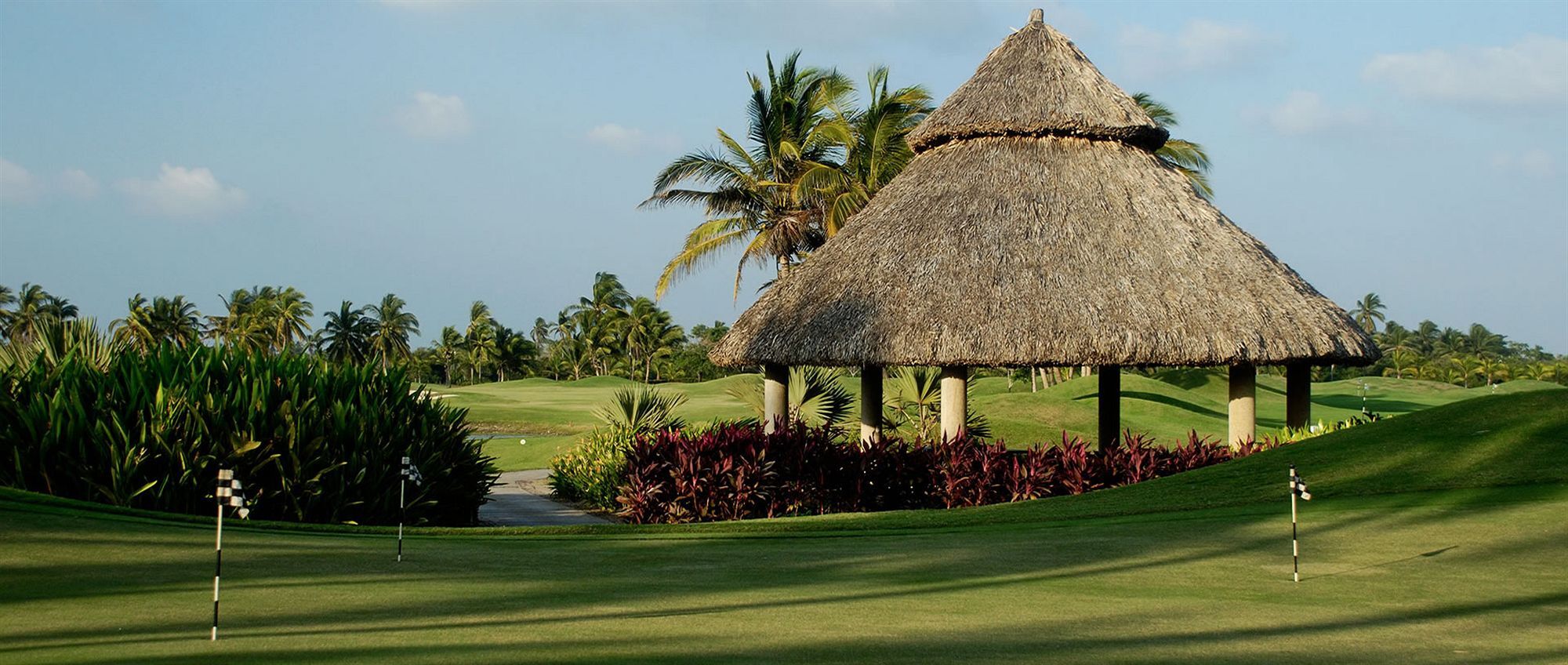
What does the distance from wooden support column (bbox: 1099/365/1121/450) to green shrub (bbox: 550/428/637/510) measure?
7.16 meters

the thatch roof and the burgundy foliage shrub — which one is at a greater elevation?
the thatch roof

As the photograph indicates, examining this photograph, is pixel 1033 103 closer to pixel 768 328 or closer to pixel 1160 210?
pixel 1160 210

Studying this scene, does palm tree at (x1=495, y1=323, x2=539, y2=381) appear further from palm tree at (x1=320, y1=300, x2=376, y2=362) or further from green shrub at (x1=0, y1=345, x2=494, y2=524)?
green shrub at (x1=0, y1=345, x2=494, y2=524)

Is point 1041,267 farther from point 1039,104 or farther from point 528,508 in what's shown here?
point 528,508

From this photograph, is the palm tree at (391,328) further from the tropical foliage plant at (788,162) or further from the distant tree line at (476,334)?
the tropical foliage plant at (788,162)

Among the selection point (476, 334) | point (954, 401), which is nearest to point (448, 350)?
point (476, 334)

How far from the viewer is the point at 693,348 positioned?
9019cm

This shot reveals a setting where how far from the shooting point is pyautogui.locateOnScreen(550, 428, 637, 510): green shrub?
66.3ft

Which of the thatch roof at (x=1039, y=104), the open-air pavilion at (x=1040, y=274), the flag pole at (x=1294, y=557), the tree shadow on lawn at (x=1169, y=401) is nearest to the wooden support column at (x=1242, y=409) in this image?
the open-air pavilion at (x=1040, y=274)

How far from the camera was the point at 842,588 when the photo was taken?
7.71m

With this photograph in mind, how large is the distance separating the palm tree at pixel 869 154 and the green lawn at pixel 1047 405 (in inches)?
171

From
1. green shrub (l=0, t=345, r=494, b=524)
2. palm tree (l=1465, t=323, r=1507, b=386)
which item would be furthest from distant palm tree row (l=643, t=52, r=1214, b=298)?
palm tree (l=1465, t=323, r=1507, b=386)

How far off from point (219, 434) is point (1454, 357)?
223ft

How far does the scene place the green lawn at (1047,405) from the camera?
102 ft
